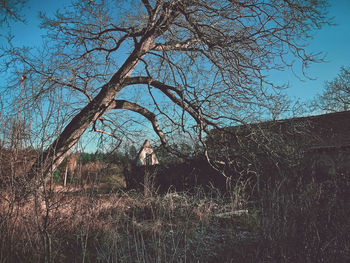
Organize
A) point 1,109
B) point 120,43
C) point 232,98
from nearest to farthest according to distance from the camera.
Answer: point 1,109
point 232,98
point 120,43

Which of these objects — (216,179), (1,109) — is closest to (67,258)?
(1,109)

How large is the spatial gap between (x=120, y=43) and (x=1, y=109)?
3.84 m

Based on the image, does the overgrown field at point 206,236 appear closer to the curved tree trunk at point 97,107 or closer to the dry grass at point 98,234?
the dry grass at point 98,234

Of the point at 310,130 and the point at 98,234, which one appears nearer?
the point at 98,234

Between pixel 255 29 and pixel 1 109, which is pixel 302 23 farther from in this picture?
pixel 1 109

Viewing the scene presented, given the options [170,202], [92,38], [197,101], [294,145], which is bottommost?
[170,202]

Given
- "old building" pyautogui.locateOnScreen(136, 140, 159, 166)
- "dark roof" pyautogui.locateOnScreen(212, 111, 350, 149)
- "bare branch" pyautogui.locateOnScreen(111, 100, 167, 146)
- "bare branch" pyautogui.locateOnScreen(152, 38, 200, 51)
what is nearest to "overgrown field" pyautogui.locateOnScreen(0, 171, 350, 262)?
"dark roof" pyautogui.locateOnScreen(212, 111, 350, 149)

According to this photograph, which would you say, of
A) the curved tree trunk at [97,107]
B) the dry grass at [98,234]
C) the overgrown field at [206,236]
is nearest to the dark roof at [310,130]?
the overgrown field at [206,236]

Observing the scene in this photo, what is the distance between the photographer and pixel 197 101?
493cm

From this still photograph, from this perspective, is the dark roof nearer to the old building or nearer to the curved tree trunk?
the old building

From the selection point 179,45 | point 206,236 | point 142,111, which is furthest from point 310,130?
point 206,236

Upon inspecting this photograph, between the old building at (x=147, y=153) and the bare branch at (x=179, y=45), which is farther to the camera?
the old building at (x=147, y=153)

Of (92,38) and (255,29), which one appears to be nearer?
(255,29)

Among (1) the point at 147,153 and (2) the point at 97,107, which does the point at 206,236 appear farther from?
(1) the point at 147,153
